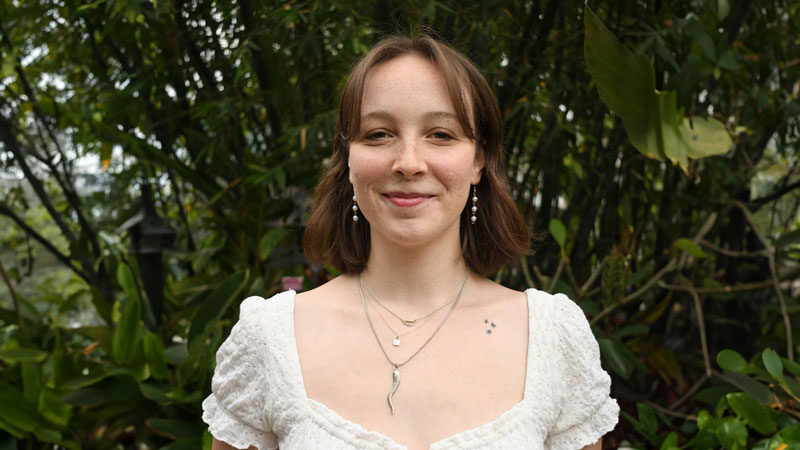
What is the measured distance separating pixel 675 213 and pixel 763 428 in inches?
34.6

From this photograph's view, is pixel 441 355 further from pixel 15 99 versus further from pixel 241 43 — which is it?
pixel 15 99

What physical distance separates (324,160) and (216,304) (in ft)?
1.50

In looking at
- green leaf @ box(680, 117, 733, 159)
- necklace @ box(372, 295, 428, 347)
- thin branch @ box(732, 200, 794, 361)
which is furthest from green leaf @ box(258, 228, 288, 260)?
thin branch @ box(732, 200, 794, 361)

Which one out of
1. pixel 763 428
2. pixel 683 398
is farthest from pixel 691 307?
pixel 763 428

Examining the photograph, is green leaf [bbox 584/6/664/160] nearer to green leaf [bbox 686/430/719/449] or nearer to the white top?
the white top

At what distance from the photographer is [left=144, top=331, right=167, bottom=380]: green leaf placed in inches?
72.7

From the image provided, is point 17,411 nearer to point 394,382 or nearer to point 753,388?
point 394,382

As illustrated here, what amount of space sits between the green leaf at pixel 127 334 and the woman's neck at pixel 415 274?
2.92ft

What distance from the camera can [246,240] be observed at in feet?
6.77

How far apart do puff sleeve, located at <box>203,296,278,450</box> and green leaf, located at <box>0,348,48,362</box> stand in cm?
93

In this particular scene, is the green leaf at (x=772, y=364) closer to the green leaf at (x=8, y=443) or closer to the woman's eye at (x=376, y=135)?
the woman's eye at (x=376, y=135)

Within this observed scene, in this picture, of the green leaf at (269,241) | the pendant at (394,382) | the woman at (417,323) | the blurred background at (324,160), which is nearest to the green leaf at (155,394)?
the blurred background at (324,160)

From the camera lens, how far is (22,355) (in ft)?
6.28

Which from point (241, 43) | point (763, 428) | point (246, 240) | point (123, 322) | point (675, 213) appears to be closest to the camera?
point (763, 428)
